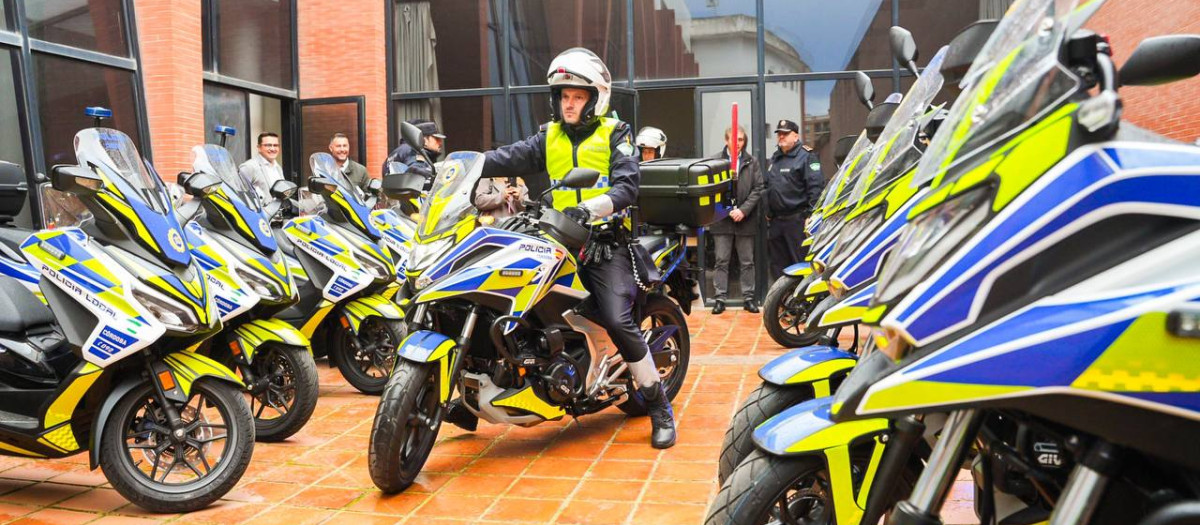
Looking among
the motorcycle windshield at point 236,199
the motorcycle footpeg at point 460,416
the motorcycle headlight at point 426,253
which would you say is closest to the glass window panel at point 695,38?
the motorcycle windshield at point 236,199

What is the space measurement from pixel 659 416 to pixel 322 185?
2.91 meters

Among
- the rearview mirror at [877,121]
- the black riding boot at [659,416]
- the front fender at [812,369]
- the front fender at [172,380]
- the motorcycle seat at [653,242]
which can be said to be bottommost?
the black riding boot at [659,416]

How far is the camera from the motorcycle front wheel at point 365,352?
639 centimetres

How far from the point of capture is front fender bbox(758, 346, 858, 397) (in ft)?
10.2

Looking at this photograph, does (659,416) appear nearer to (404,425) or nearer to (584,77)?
(404,425)

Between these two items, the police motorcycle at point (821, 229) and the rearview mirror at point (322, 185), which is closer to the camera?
the police motorcycle at point (821, 229)

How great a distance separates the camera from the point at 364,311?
6.27 m

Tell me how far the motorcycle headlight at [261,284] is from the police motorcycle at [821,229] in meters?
2.73

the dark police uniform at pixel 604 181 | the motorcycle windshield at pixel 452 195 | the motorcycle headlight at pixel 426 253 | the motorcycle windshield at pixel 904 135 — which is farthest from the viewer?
the dark police uniform at pixel 604 181

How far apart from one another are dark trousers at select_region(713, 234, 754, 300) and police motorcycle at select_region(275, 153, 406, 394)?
499 cm

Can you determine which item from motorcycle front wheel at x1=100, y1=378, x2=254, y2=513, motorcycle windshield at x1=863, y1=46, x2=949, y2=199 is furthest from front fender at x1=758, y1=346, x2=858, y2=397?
motorcycle front wheel at x1=100, y1=378, x2=254, y2=513

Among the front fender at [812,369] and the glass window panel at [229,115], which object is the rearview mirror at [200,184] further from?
the glass window panel at [229,115]

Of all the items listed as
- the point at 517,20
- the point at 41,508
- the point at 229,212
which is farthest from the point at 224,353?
the point at 517,20

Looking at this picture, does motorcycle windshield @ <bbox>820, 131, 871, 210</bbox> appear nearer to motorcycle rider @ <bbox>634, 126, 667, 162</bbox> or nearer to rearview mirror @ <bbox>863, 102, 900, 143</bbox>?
rearview mirror @ <bbox>863, 102, 900, 143</bbox>
